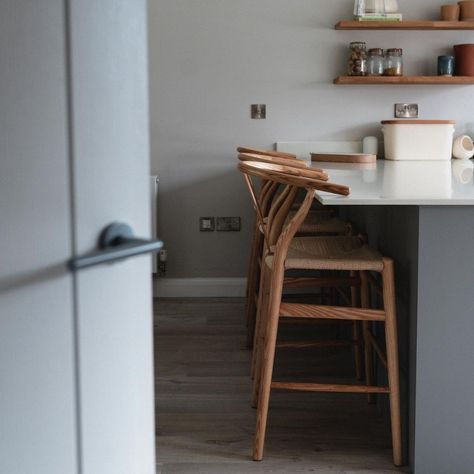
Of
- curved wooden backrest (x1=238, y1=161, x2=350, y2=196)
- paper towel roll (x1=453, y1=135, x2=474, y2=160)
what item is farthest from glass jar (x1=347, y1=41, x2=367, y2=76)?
curved wooden backrest (x1=238, y1=161, x2=350, y2=196)

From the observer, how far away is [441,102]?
15.5 feet

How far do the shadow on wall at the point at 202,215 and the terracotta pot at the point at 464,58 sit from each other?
4.56 ft

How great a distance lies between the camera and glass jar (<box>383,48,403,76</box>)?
4547 mm

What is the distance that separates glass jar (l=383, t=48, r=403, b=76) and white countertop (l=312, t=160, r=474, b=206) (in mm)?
608

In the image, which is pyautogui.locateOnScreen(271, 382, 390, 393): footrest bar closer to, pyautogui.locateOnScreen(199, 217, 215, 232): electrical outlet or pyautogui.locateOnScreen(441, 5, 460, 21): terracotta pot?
pyautogui.locateOnScreen(199, 217, 215, 232): electrical outlet

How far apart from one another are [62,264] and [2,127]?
11 cm

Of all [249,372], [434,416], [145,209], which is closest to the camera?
[145,209]

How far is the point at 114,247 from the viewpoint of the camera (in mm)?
667

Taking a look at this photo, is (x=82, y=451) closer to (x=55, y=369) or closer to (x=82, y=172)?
(x=55, y=369)

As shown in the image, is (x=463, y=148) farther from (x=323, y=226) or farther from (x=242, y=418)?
(x=242, y=418)

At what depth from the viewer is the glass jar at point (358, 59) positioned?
454 centimetres

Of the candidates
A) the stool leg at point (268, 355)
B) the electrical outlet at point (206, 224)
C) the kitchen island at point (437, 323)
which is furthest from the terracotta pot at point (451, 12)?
the stool leg at point (268, 355)

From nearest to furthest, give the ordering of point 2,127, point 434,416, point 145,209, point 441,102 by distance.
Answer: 1. point 2,127
2. point 145,209
3. point 434,416
4. point 441,102

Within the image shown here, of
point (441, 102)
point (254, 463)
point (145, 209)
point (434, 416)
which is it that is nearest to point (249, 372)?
point (254, 463)
